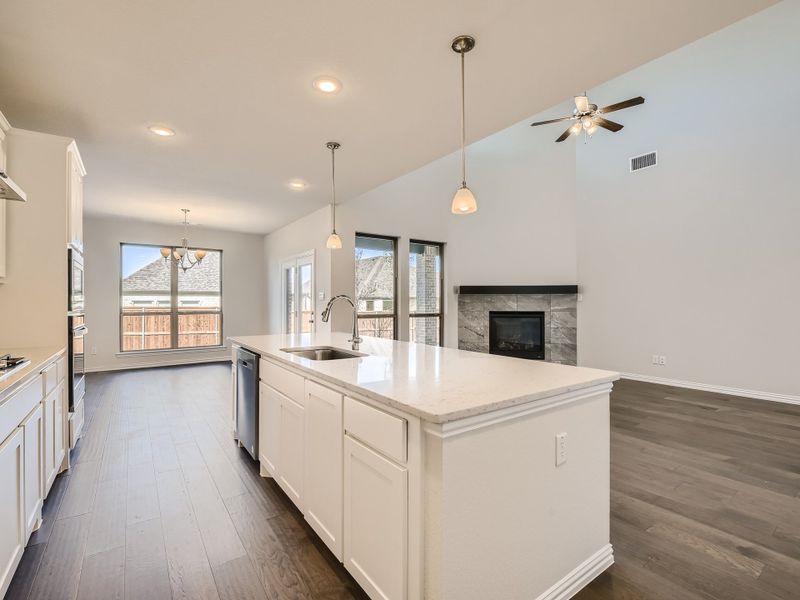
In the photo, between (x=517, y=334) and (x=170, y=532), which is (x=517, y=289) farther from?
(x=170, y=532)

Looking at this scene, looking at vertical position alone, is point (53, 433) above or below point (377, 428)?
below

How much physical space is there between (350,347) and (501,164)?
5.41 metres

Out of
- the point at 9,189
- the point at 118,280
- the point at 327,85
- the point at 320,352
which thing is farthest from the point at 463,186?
the point at 118,280

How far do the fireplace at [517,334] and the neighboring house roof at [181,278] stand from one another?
5.24 metres

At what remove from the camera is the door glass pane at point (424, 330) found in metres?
6.43

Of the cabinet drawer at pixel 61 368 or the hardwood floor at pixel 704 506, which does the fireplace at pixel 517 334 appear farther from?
the cabinet drawer at pixel 61 368

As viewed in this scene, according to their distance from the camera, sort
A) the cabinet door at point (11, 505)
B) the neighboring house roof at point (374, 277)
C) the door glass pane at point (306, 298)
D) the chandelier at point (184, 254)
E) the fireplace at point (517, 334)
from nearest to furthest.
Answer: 1. the cabinet door at point (11, 505)
2. the neighboring house roof at point (374, 277)
3. the door glass pane at point (306, 298)
4. the chandelier at point (184, 254)
5. the fireplace at point (517, 334)

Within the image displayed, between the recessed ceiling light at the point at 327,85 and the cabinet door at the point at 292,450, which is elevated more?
the recessed ceiling light at the point at 327,85

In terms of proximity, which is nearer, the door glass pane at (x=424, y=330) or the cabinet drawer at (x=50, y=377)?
the cabinet drawer at (x=50, y=377)

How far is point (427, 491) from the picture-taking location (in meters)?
1.27

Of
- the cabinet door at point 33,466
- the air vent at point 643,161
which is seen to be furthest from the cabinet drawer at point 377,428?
the air vent at point 643,161

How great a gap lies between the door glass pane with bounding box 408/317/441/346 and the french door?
1631 millimetres

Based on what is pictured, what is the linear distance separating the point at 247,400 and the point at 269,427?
46 cm

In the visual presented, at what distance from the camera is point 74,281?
115 inches
